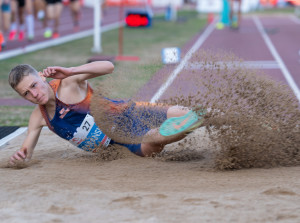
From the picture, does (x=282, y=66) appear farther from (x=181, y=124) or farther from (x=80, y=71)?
(x=80, y=71)

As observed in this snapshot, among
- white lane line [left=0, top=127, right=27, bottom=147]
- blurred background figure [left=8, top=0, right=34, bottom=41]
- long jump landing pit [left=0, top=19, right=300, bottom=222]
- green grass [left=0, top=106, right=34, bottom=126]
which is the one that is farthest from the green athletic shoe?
blurred background figure [left=8, top=0, right=34, bottom=41]

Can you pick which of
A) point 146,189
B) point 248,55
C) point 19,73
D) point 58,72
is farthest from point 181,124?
point 248,55

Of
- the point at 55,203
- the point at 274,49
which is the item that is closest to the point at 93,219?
the point at 55,203

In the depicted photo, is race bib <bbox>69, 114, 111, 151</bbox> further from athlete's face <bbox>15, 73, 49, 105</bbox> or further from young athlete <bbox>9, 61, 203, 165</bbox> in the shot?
athlete's face <bbox>15, 73, 49, 105</bbox>

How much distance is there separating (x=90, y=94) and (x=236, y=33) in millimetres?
16964

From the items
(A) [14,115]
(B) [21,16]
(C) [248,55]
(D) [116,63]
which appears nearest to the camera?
(A) [14,115]

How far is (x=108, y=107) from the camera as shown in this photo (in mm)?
4867

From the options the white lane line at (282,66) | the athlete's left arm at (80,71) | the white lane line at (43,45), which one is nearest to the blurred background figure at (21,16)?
the white lane line at (43,45)

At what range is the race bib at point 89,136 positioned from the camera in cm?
482

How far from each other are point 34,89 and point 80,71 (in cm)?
40

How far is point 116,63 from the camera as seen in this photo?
12.5 metres

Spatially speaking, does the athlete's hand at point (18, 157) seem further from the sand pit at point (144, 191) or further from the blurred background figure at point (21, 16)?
the blurred background figure at point (21, 16)

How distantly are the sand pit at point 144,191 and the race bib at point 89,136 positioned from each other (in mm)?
157

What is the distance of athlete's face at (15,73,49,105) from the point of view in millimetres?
4449
